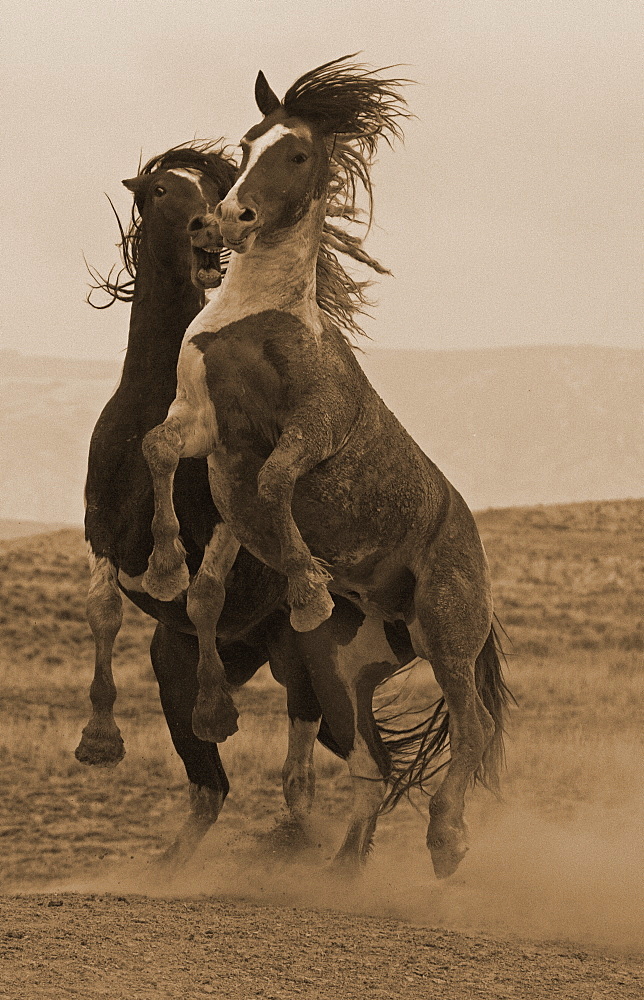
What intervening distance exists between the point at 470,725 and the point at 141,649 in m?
12.8

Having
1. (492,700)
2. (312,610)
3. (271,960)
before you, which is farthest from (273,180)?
(271,960)

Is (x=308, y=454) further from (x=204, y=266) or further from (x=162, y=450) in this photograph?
(x=204, y=266)

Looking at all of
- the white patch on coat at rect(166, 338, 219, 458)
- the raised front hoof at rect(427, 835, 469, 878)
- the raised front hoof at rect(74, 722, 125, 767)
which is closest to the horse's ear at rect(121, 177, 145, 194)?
the white patch on coat at rect(166, 338, 219, 458)

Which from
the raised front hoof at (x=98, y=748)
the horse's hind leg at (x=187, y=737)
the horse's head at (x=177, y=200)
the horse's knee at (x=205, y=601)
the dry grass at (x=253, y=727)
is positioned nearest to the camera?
the horse's knee at (x=205, y=601)

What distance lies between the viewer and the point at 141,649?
18.8 metres

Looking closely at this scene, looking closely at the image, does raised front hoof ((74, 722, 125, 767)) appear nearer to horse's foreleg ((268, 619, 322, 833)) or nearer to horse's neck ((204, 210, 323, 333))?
horse's foreleg ((268, 619, 322, 833))

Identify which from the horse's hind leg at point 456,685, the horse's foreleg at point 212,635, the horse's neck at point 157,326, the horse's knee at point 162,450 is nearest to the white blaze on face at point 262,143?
the horse's neck at point 157,326

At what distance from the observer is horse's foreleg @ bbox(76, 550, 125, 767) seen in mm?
6699

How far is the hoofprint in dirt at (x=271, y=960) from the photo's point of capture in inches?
222

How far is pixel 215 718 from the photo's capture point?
6.30m

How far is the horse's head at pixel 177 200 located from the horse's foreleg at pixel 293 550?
1.49 metres

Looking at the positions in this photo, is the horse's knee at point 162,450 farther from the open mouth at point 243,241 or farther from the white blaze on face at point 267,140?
the white blaze on face at point 267,140

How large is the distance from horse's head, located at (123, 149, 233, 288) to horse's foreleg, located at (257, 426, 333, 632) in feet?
4.90

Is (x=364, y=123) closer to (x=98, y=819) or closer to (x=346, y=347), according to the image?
(x=346, y=347)
